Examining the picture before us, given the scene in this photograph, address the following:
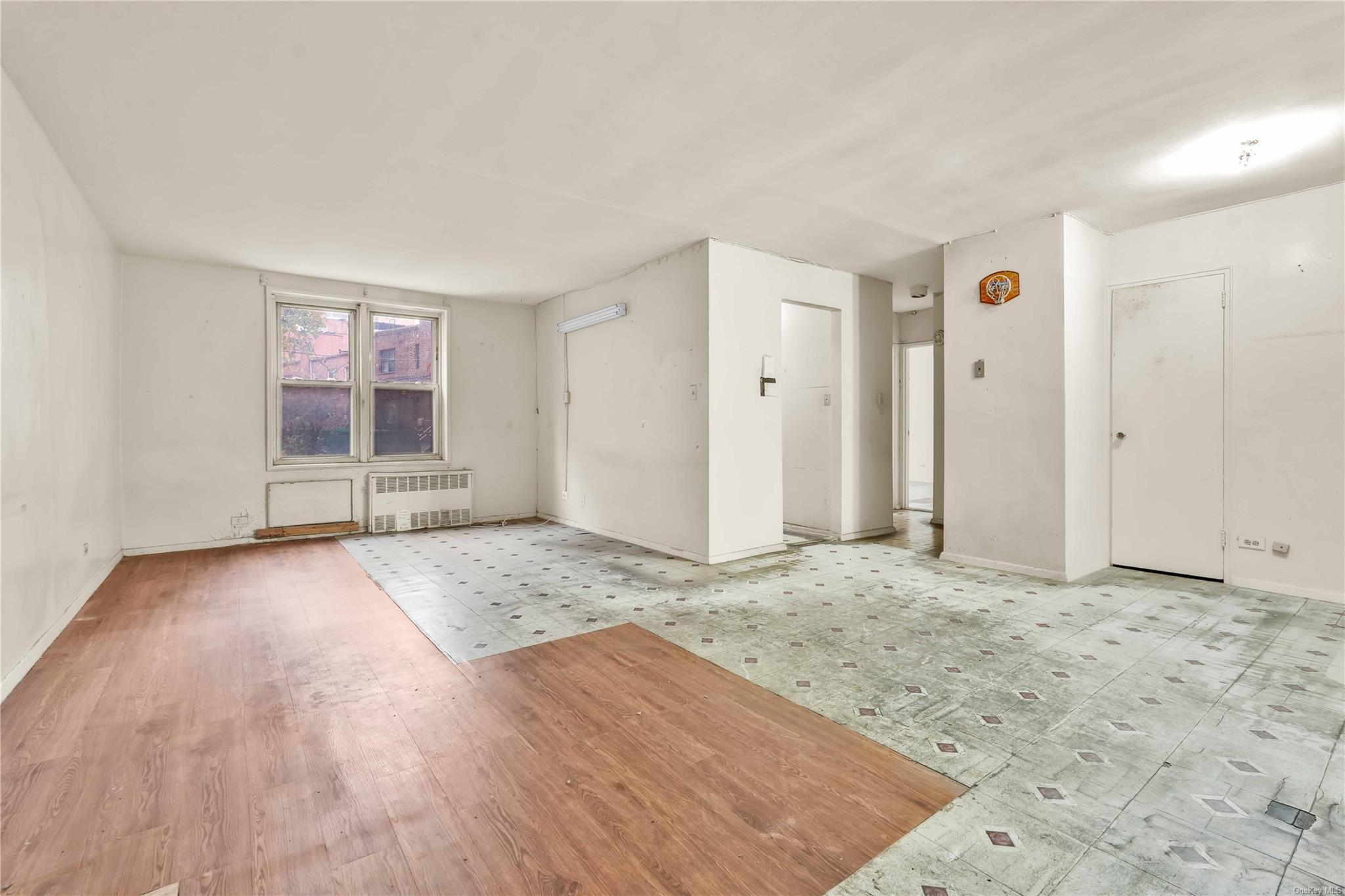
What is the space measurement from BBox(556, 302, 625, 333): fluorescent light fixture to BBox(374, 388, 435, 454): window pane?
1885mm

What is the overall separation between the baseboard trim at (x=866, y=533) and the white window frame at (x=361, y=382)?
Answer: 4.85m

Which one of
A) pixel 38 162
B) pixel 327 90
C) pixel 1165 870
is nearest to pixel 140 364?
pixel 38 162

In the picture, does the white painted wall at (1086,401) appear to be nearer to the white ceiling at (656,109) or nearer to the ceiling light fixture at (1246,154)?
the white ceiling at (656,109)

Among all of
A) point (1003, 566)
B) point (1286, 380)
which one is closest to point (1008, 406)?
point (1003, 566)

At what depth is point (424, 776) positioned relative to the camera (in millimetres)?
1961

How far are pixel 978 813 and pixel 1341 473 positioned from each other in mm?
4156

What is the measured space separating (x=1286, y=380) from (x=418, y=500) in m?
7.94

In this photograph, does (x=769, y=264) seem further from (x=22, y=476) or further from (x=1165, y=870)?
(x=22, y=476)

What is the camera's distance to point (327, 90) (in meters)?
2.74

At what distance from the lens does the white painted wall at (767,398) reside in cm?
503

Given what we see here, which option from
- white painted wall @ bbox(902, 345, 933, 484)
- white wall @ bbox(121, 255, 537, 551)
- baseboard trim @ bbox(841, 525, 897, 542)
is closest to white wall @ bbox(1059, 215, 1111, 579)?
baseboard trim @ bbox(841, 525, 897, 542)

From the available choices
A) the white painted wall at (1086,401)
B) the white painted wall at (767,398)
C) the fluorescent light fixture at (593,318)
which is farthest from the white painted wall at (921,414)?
the fluorescent light fixture at (593,318)

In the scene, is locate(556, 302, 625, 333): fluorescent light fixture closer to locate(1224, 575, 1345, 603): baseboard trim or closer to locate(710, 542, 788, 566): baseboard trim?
locate(710, 542, 788, 566): baseboard trim

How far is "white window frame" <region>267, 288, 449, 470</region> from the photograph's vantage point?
610 cm
